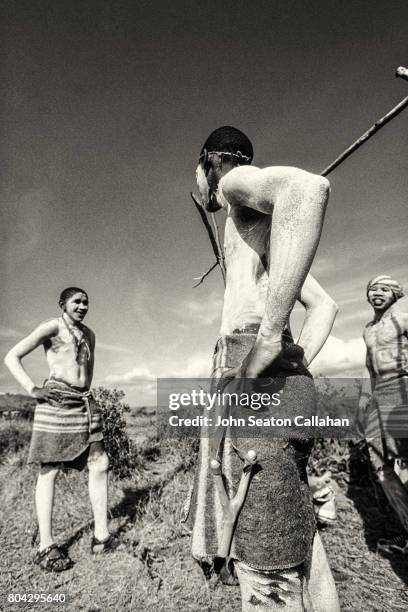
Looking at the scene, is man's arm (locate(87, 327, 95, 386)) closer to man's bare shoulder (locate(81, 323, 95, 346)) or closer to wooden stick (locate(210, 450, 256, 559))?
man's bare shoulder (locate(81, 323, 95, 346))

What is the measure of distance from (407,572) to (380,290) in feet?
9.94

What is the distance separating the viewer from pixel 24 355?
4.18m

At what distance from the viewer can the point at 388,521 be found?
15.4 feet

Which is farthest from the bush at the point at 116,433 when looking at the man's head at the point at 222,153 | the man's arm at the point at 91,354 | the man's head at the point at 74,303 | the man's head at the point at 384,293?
the man's head at the point at 222,153

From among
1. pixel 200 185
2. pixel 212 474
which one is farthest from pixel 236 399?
pixel 200 185

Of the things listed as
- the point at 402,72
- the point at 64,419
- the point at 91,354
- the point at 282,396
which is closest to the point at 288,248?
the point at 282,396

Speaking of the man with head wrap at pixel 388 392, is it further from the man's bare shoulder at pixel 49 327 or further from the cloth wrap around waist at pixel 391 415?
the man's bare shoulder at pixel 49 327

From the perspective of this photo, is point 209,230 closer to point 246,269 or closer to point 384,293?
point 246,269

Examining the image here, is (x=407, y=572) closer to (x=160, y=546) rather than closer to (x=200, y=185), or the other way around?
(x=160, y=546)

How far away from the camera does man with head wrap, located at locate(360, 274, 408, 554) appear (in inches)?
156

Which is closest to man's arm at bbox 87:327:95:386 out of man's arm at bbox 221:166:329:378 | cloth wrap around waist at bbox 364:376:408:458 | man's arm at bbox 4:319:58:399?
man's arm at bbox 4:319:58:399

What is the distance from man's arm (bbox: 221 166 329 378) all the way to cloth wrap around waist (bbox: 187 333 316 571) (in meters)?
0.13

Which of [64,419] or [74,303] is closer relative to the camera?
[64,419]

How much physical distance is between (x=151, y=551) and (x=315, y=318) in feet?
11.5
